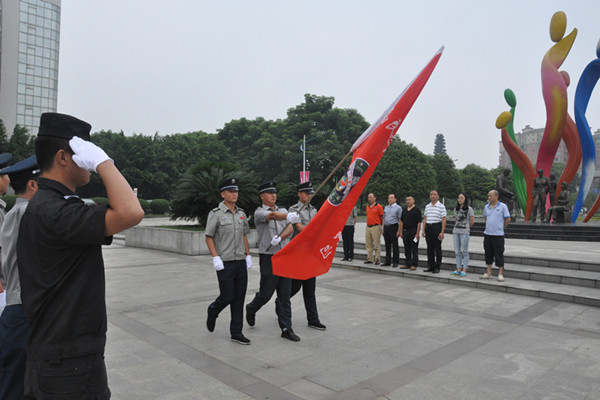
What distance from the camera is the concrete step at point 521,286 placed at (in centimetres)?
717

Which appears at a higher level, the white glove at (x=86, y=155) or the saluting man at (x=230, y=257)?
the white glove at (x=86, y=155)

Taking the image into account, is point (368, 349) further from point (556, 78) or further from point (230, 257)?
point (556, 78)

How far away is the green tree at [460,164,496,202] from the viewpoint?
2399 inches

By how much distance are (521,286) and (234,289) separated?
5828mm

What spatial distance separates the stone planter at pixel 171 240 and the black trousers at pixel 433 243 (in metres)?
6.99

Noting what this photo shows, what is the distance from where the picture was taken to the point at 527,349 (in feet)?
15.7

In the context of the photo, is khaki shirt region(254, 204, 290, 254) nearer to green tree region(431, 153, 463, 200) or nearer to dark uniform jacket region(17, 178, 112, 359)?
dark uniform jacket region(17, 178, 112, 359)

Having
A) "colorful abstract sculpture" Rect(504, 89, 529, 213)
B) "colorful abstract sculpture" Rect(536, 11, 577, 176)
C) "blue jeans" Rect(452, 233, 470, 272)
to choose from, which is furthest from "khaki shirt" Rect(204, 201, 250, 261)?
"colorful abstract sculpture" Rect(504, 89, 529, 213)

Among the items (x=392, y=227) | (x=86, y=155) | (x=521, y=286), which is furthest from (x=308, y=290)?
(x=392, y=227)

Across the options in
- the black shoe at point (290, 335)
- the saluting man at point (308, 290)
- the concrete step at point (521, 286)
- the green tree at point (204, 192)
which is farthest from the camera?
the green tree at point (204, 192)

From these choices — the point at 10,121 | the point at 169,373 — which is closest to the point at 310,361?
the point at 169,373

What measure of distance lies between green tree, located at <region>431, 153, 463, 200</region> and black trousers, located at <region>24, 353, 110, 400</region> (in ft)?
197

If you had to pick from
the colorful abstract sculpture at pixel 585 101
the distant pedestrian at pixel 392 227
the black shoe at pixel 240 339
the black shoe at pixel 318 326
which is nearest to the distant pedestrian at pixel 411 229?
the distant pedestrian at pixel 392 227

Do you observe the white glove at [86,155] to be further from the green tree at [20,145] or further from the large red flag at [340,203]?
the green tree at [20,145]
